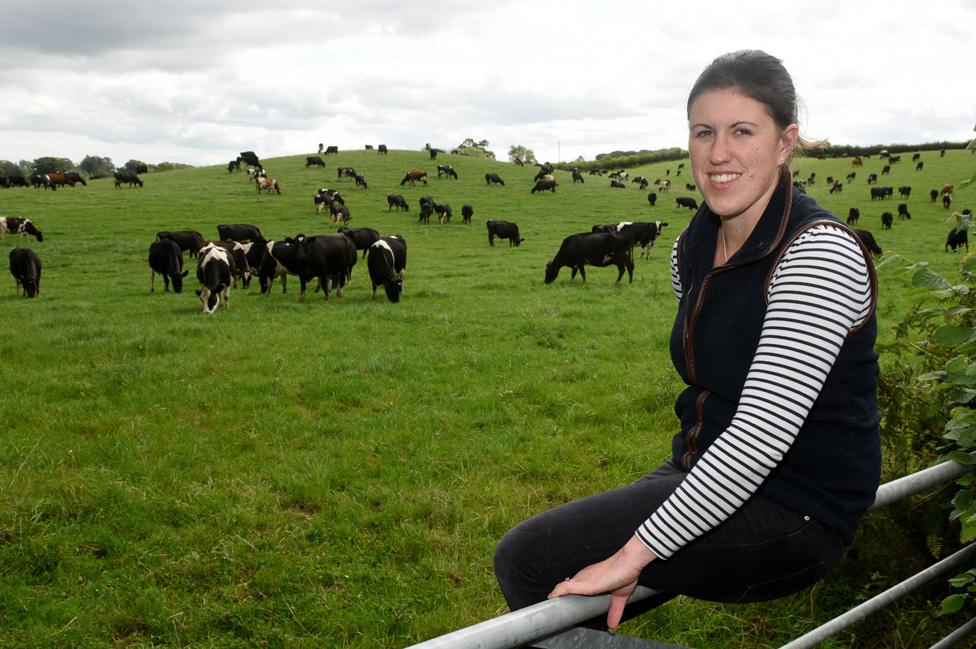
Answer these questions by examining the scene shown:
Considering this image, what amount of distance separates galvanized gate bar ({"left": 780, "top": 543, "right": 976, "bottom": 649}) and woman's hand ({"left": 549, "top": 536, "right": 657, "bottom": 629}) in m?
0.67

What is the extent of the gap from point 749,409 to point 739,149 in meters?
0.88

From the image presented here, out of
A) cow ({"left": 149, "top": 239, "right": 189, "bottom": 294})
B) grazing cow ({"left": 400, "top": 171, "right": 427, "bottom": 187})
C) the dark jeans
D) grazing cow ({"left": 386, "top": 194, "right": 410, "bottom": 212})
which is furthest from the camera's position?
grazing cow ({"left": 400, "top": 171, "right": 427, "bottom": 187})

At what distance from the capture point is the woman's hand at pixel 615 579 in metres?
1.68

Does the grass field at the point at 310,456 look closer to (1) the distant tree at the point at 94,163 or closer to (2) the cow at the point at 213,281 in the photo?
(2) the cow at the point at 213,281

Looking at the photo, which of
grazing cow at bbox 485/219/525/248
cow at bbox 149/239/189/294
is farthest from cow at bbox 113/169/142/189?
cow at bbox 149/239/189/294

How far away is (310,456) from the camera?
277 inches

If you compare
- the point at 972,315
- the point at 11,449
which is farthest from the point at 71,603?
the point at 972,315

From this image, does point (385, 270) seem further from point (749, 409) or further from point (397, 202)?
point (397, 202)

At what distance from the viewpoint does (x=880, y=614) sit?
386 cm

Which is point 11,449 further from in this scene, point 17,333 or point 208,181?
point 208,181

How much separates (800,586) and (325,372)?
8538 mm

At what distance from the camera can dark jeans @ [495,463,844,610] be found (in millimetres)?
1974

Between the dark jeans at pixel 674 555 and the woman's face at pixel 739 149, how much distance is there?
924mm

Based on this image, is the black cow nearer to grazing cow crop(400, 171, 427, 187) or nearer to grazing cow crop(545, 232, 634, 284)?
grazing cow crop(545, 232, 634, 284)
